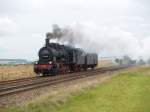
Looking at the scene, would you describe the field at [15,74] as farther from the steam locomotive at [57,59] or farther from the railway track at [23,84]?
the railway track at [23,84]

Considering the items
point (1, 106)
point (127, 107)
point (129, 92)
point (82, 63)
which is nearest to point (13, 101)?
point (1, 106)

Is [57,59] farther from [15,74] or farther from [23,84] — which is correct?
[23,84]

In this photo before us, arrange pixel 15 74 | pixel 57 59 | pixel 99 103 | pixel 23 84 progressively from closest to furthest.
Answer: pixel 99 103, pixel 23 84, pixel 57 59, pixel 15 74

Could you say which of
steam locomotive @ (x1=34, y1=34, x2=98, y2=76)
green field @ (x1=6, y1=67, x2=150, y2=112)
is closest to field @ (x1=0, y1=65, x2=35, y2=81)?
steam locomotive @ (x1=34, y1=34, x2=98, y2=76)

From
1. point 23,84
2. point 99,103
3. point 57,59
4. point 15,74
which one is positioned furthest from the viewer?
point 15,74

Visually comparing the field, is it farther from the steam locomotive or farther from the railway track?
the railway track

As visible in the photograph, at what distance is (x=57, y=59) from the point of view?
38.8 meters

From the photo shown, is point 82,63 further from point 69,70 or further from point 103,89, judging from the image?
point 103,89

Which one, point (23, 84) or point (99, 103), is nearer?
point (99, 103)

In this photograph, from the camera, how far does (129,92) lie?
20.3 meters

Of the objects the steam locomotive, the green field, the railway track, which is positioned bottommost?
the green field

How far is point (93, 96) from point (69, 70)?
83.7ft

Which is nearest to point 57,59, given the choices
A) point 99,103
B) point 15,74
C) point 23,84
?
point 15,74

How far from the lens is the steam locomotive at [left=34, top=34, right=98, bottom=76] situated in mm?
36156
